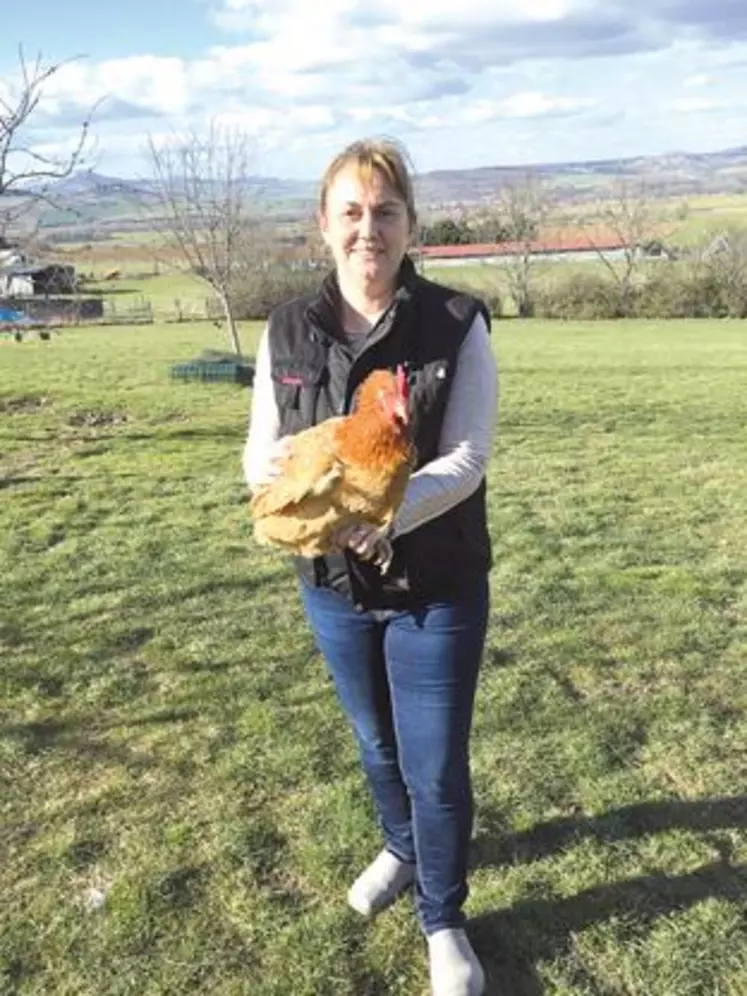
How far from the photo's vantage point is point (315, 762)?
14.7 ft

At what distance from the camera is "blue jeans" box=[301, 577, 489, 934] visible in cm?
279

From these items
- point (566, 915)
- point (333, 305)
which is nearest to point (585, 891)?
point (566, 915)

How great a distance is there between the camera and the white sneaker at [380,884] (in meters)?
3.43

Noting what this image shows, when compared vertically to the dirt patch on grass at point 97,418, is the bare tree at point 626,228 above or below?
above

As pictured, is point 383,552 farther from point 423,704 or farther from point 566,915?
point 566,915

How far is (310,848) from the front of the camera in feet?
12.6

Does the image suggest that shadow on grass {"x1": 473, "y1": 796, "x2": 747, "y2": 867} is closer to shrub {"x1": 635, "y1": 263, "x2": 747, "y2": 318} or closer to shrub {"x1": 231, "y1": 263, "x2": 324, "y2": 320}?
shrub {"x1": 231, "y1": 263, "x2": 324, "y2": 320}

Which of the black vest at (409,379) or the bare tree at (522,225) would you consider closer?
the black vest at (409,379)

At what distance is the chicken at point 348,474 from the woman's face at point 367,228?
30 cm

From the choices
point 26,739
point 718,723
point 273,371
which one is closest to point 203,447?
point 26,739

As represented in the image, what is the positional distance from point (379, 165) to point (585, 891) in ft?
8.29

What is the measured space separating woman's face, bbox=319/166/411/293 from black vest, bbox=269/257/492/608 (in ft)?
0.22

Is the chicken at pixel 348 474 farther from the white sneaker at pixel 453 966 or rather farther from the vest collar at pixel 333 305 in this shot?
the white sneaker at pixel 453 966

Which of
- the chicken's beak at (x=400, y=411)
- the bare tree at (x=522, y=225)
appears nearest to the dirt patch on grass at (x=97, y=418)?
the chicken's beak at (x=400, y=411)
